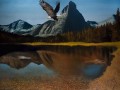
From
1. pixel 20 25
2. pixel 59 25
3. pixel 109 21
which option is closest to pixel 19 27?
pixel 20 25

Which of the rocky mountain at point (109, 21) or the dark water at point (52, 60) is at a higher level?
the rocky mountain at point (109, 21)

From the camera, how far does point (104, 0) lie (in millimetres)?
2619

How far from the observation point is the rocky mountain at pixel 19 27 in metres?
2.55

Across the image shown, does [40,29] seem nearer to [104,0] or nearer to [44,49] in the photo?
[44,49]

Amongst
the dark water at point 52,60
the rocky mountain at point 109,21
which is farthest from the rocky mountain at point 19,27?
the rocky mountain at point 109,21

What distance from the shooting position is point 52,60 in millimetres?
2551

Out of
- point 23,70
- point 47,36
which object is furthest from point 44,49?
point 23,70

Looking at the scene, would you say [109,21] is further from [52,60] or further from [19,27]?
[19,27]

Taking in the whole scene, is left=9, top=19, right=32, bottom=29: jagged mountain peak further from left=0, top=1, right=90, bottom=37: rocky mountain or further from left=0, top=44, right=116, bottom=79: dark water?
left=0, top=44, right=116, bottom=79: dark water

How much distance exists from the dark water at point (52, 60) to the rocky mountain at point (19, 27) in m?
0.17

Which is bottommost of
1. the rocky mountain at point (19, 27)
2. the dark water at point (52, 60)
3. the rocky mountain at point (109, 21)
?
the dark water at point (52, 60)

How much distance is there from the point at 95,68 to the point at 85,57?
175 millimetres

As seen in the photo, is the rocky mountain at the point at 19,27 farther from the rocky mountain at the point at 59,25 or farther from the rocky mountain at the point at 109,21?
the rocky mountain at the point at 109,21

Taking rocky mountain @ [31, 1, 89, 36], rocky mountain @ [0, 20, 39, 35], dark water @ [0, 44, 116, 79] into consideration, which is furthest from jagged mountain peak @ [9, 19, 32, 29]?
dark water @ [0, 44, 116, 79]
